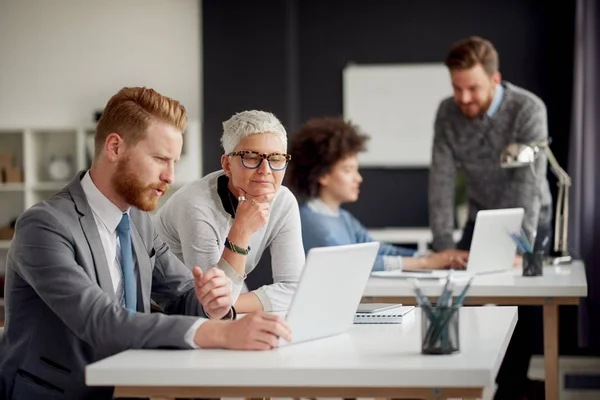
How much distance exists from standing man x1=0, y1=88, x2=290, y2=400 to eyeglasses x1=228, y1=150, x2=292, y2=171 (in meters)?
0.56

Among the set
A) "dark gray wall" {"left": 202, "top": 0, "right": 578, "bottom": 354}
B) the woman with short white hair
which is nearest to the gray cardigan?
the woman with short white hair

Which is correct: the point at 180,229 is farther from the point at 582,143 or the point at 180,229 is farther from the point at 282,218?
the point at 582,143

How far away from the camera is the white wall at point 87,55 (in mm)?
8656

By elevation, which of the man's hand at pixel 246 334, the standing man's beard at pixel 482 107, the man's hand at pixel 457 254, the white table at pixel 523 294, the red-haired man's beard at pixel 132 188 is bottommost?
the white table at pixel 523 294

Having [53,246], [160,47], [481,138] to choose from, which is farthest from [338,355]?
[160,47]

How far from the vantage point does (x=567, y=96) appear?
6.99 meters

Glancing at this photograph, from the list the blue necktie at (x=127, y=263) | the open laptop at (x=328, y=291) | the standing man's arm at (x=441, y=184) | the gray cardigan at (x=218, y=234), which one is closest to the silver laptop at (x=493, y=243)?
the standing man's arm at (x=441, y=184)

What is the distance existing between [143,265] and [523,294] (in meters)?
1.76

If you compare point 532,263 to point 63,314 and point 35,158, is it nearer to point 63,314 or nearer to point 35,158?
point 63,314

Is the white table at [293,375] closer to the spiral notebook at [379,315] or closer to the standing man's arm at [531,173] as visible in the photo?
the spiral notebook at [379,315]

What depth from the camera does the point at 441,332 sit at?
2176mm

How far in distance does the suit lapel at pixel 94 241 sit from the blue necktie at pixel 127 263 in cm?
7

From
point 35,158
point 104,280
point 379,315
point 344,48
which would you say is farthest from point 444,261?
point 35,158

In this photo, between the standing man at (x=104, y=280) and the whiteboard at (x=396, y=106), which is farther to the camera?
the whiteboard at (x=396, y=106)
